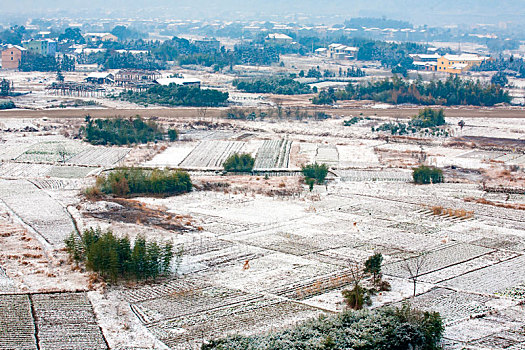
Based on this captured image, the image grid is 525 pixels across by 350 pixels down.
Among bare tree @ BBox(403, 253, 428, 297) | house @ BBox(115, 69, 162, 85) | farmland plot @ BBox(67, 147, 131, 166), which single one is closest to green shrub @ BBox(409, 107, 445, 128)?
farmland plot @ BBox(67, 147, 131, 166)

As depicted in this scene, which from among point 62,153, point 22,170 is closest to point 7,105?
point 62,153

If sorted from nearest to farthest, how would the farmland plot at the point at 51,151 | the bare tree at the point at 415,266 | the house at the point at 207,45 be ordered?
the bare tree at the point at 415,266 < the farmland plot at the point at 51,151 < the house at the point at 207,45

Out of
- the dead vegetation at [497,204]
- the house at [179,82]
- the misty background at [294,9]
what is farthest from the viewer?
the misty background at [294,9]

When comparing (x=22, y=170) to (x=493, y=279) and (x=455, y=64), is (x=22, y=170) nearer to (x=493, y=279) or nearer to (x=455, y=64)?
(x=493, y=279)

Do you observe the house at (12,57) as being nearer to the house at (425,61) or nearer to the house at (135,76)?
the house at (135,76)

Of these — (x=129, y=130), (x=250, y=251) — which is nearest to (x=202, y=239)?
(x=250, y=251)

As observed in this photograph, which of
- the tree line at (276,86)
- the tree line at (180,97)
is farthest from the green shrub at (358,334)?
the tree line at (276,86)
